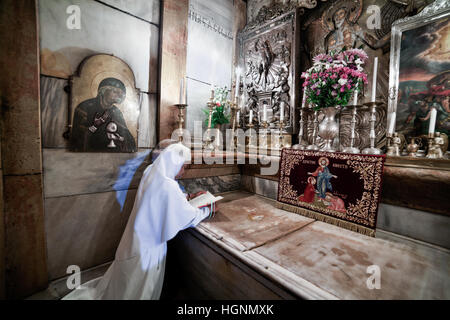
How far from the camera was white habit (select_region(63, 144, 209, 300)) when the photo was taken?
63.8 inches

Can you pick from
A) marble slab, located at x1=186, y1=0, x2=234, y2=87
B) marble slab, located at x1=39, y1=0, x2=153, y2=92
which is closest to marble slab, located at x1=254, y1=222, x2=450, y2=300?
marble slab, located at x1=39, y1=0, x2=153, y2=92

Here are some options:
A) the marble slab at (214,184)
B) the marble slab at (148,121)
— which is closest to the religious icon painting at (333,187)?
the marble slab at (214,184)

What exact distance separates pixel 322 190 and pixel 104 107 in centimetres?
282

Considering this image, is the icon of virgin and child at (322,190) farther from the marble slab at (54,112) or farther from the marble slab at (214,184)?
the marble slab at (54,112)

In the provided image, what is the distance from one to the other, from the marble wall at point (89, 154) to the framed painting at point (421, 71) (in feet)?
9.82

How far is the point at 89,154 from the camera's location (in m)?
2.24

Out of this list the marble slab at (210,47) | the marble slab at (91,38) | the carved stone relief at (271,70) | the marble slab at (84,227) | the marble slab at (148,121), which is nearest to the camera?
the marble slab at (91,38)

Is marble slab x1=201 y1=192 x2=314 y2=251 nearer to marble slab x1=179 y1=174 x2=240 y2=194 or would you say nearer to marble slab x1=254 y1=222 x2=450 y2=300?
marble slab x1=254 y1=222 x2=450 y2=300

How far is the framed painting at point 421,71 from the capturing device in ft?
5.64

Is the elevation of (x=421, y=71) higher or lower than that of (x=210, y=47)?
lower

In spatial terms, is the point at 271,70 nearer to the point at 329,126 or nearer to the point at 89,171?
the point at 329,126

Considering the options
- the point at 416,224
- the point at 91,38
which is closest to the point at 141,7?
the point at 91,38
